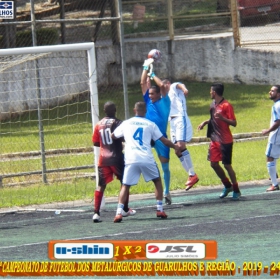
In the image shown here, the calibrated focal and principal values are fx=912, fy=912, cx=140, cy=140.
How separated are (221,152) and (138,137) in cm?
255

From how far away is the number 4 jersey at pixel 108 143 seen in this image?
42.6ft

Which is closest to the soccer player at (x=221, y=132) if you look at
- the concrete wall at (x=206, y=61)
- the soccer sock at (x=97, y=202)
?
the soccer sock at (x=97, y=202)

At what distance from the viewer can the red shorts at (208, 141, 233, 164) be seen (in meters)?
14.6

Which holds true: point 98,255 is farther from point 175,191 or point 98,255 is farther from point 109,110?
point 175,191

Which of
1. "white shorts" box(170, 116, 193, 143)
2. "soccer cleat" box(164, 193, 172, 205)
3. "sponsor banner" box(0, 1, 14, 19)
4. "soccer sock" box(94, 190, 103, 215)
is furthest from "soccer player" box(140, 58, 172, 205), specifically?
"sponsor banner" box(0, 1, 14, 19)

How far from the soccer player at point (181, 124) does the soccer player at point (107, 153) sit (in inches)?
82.5

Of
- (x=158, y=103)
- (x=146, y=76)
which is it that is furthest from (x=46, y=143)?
(x=158, y=103)

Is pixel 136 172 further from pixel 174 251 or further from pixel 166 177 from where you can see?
pixel 174 251

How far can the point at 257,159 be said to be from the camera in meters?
19.2

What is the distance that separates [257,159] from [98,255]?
10.3 metres

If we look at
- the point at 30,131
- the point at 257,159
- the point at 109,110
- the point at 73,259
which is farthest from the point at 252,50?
the point at 73,259

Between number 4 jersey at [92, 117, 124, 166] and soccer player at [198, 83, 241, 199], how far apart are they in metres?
2.10

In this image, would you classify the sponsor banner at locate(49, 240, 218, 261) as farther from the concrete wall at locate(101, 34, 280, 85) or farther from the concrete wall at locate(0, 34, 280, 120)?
the concrete wall at locate(101, 34, 280, 85)

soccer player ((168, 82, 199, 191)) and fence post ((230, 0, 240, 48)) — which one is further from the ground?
fence post ((230, 0, 240, 48))
